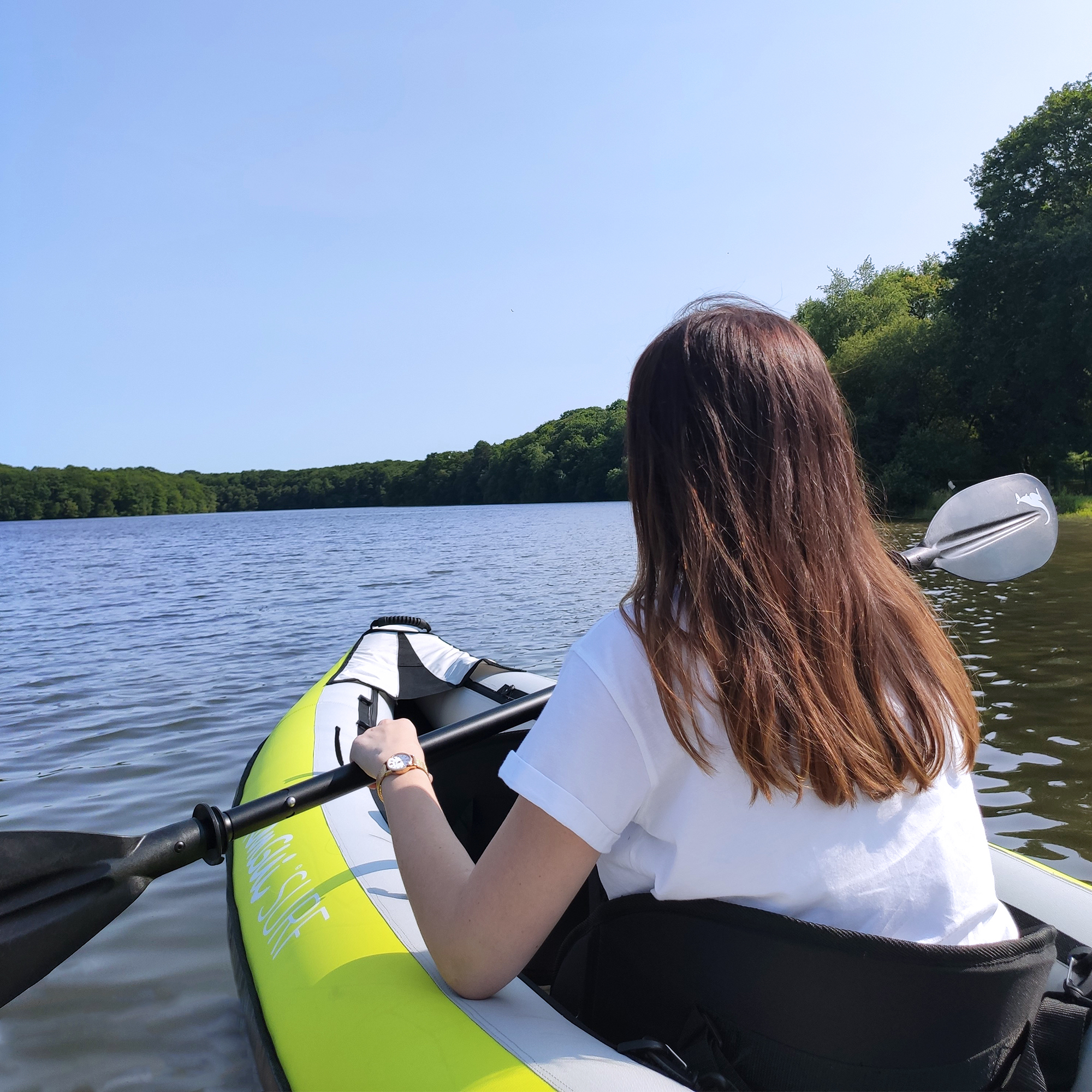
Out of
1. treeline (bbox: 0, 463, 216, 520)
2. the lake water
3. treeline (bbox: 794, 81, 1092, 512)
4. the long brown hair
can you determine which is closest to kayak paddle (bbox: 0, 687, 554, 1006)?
the long brown hair

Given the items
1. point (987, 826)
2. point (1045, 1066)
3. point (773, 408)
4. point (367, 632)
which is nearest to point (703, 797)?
point (773, 408)

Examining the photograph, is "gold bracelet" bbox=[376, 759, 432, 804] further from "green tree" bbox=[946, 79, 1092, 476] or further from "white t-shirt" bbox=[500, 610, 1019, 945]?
"green tree" bbox=[946, 79, 1092, 476]

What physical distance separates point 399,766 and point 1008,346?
28159mm

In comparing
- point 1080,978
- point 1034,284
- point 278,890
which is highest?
point 1034,284

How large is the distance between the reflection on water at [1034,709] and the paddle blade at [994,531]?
4.89ft

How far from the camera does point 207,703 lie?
6.45 meters

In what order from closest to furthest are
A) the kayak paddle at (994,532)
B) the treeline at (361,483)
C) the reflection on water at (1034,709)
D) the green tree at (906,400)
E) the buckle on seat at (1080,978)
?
the buckle on seat at (1080,978)
the kayak paddle at (994,532)
the reflection on water at (1034,709)
the green tree at (906,400)
the treeline at (361,483)

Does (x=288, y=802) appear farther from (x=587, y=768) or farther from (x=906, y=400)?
(x=906, y=400)

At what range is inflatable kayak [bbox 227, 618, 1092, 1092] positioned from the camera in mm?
1288

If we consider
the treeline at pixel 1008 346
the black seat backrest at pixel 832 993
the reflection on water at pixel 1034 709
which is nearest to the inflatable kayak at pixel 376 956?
the black seat backrest at pixel 832 993

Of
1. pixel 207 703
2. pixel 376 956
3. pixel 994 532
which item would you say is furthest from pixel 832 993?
pixel 207 703

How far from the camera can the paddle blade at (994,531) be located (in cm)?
263

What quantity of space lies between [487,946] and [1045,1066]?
36.2 inches

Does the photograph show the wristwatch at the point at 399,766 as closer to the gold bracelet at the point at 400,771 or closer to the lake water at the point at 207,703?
the gold bracelet at the point at 400,771
